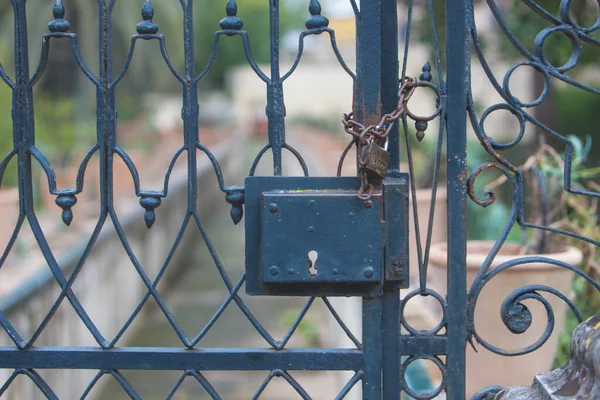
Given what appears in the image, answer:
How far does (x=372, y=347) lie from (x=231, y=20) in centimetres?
88

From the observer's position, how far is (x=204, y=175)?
810 inches

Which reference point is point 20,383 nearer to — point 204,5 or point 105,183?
point 105,183

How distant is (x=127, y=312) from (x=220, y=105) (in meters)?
48.4

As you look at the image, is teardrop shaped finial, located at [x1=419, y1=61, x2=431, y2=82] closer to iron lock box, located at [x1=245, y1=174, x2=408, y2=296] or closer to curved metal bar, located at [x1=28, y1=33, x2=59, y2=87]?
iron lock box, located at [x1=245, y1=174, x2=408, y2=296]

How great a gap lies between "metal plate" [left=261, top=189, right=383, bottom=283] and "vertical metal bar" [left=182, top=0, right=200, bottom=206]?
232 millimetres

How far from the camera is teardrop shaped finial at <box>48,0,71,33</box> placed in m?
1.93

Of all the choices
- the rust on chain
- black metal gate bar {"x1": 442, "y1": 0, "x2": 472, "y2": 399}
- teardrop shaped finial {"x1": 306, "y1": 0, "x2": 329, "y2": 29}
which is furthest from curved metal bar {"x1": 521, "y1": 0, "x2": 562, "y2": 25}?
teardrop shaped finial {"x1": 306, "y1": 0, "x2": 329, "y2": 29}

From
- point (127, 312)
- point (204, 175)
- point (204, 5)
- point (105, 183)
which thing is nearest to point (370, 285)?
point (105, 183)

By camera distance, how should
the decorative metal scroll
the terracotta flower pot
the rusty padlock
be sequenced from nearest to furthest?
the rusty padlock
the decorative metal scroll
the terracotta flower pot

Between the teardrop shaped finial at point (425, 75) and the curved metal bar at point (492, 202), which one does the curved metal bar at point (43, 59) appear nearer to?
the teardrop shaped finial at point (425, 75)

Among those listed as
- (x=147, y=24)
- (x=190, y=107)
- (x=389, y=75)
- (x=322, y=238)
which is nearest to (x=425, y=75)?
(x=389, y=75)

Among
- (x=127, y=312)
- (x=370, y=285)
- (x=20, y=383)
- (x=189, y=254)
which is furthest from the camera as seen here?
(x=189, y=254)

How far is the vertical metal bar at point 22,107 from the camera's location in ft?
6.37

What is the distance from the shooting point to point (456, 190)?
190cm
